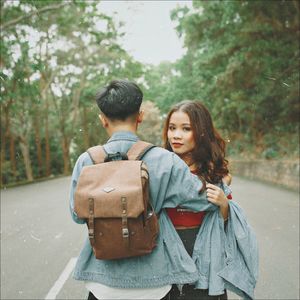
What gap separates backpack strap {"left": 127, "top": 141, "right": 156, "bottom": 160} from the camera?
6.40 feet

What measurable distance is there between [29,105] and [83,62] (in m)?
6.05

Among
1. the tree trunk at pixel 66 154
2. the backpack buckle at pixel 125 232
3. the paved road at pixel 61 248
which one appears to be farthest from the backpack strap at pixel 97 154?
the tree trunk at pixel 66 154

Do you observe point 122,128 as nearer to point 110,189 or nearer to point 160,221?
point 110,189

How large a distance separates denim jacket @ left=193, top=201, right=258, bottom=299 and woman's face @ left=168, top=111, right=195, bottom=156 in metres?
0.45

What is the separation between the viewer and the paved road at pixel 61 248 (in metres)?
5.01

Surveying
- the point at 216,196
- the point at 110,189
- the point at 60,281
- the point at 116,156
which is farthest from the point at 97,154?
the point at 60,281

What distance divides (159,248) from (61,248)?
5442 mm

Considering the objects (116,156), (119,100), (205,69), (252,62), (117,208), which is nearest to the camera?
(117,208)

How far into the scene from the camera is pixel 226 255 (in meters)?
2.19

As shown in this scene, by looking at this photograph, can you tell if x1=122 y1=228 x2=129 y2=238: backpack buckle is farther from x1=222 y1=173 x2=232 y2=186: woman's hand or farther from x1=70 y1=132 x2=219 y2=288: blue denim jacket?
x1=222 y1=173 x2=232 y2=186: woman's hand

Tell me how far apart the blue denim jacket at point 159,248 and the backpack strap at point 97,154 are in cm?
3

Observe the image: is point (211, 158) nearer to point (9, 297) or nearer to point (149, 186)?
point (149, 186)

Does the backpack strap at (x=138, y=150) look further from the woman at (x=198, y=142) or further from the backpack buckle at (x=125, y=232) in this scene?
the woman at (x=198, y=142)

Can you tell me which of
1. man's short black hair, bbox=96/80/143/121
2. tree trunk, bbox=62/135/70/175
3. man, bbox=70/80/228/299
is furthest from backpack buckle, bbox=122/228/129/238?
tree trunk, bbox=62/135/70/175
